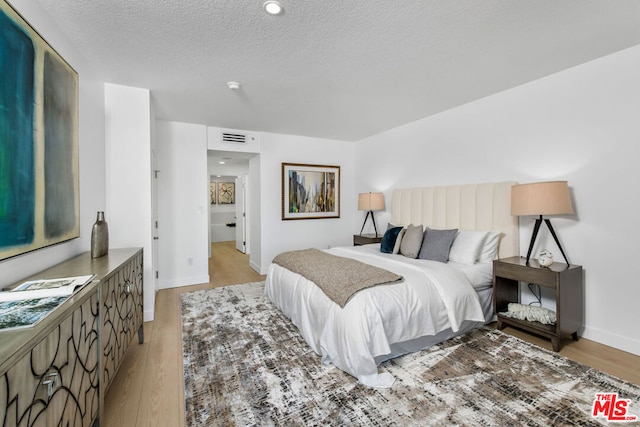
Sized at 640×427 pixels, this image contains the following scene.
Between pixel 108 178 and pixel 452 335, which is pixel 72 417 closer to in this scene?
pixel 108 178

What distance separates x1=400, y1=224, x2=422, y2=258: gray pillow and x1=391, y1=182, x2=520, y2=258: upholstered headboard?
490 millimetres

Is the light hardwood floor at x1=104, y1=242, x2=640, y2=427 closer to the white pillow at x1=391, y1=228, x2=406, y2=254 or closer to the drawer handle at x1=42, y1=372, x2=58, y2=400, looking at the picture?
the drawer handle at x1=42, y1=372, x2=58, y2=400

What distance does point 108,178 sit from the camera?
9.65ft

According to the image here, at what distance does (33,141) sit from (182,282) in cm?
332

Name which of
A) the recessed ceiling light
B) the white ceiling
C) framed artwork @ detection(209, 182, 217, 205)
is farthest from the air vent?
framed artwork @ detection(209, 182, 217, 205)

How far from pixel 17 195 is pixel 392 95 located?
3297 millimetres

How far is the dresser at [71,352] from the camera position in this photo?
2.71 ft

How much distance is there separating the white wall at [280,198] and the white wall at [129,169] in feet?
7.12

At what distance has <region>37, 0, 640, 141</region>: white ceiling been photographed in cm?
188

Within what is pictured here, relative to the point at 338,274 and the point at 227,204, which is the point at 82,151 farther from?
the point at 227,204

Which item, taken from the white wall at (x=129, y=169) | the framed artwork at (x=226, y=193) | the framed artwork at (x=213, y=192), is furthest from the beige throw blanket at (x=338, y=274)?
the framed artwork at (x=226, y=193)

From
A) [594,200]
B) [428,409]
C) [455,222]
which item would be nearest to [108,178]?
[428,409]

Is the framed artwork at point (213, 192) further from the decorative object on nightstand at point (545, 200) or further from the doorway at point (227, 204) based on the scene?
the decorative object on nightstand at point (545, 200)

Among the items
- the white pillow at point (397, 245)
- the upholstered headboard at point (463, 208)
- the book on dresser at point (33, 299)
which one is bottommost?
the white pillow at point (397, 245)
